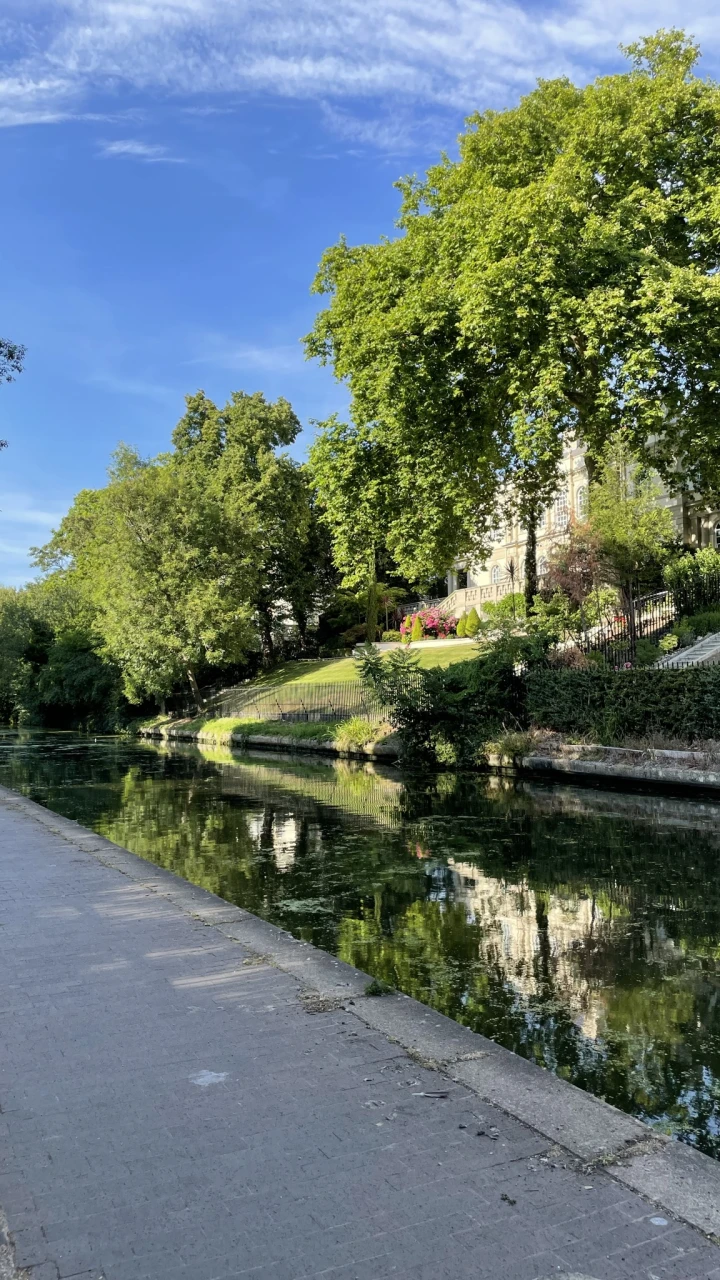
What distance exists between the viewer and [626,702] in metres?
17.9

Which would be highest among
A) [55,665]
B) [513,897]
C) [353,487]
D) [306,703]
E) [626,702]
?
[353,487]

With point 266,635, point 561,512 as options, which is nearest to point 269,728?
point 266,635

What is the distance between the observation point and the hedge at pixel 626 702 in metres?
16.2

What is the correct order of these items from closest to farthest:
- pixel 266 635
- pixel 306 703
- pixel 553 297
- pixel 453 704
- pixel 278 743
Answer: pixel 553 297 → pixel 453 704 → pixel 278 743 → pixel 306 703 → pixel 266 635

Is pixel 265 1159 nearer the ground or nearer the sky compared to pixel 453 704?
nearer the ground

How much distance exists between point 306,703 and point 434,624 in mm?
14073

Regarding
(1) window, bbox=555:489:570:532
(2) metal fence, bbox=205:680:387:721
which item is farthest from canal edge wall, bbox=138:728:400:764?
(1) window, bbox=555:489:570:532

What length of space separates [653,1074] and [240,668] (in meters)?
48.8

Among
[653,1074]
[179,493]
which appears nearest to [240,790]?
[653,1074]

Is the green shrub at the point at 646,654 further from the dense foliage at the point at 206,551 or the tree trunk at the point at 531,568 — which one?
the dense foliage at the point at 206,551

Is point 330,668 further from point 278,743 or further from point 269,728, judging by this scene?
point 278,743

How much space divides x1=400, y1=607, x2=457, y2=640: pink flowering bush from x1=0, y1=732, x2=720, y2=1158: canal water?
87.2ft

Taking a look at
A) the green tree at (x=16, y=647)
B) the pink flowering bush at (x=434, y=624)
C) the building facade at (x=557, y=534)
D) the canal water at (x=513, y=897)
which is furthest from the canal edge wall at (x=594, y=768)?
the green tree at (x=16, y=647)

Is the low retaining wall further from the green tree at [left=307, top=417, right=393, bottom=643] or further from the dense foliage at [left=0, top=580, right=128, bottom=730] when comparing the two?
the dense foliage at [left=0, top=580, right=128, bottom=730]
